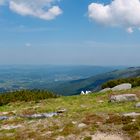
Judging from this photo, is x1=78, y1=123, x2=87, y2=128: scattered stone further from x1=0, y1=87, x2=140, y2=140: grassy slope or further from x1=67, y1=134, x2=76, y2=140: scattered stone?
x1=67, y1=134, x2=76, y2=140: scattered stone

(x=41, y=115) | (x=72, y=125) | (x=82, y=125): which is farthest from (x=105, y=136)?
(x=41, y=115)

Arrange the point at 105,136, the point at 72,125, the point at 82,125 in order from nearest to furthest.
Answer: the point at 105,136 < the point at 82,125 < the point at 72,125

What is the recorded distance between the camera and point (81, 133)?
24.0 m

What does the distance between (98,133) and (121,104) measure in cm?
1029

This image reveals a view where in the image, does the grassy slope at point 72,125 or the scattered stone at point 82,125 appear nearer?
the grassy slope at point 72,125

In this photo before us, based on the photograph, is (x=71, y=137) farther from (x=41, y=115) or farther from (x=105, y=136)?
(x=41, y=115)

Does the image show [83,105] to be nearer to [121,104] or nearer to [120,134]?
[121,104]

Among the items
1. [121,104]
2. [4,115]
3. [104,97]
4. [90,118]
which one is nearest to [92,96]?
[104,97]

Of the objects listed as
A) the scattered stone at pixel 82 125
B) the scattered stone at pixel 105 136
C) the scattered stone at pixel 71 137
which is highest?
the scattered stone at pixel 82 125

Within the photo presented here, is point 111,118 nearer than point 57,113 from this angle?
Yes

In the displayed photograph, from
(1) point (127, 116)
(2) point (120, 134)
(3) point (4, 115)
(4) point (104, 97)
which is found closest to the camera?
(2) point (120, 134)

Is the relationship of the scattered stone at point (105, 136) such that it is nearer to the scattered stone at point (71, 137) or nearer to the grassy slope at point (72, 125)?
the grassy slope at point (72, 125)

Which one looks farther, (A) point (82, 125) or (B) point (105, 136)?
(A) point (82, 125)

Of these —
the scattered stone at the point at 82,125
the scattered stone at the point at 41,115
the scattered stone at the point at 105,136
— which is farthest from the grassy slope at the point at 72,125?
the scattered stone at the point at 41,115
